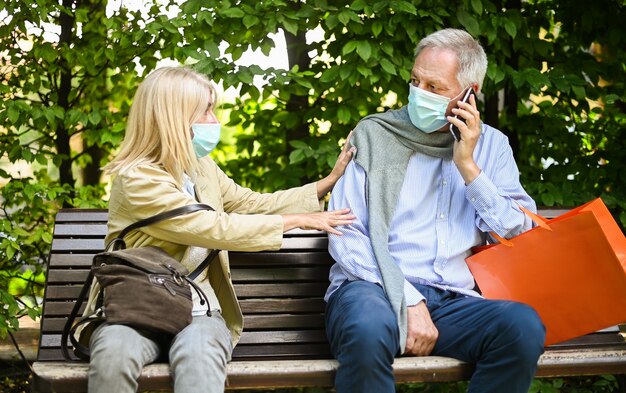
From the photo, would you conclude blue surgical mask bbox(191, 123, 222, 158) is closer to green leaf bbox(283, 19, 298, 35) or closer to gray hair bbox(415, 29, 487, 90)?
gray hair bbox(415, 29, 487, 90)

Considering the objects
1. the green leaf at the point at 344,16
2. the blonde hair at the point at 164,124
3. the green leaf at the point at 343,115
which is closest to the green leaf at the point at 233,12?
the green leaf at the point at 344,16

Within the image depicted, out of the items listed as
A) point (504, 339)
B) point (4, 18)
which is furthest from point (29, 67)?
point (504, 339)

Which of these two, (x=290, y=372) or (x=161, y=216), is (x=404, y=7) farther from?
(x=290, y=372)

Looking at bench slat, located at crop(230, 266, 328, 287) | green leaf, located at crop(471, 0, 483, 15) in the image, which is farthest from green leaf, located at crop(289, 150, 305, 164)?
green leaf, located at crop(471, 0, 483, 15)

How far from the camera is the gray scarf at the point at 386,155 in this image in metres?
3.64

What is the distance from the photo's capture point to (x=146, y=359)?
10.5 ft

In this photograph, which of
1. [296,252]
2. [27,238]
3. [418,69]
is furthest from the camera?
[27,238]

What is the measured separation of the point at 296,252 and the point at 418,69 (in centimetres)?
96

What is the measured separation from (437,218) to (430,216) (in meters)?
0.03

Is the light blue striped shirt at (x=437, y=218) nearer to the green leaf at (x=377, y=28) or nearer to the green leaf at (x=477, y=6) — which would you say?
the green leaf at (x=377, y=28)

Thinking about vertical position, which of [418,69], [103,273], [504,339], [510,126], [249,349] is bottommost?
[249,349]

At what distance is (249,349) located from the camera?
3.83 m

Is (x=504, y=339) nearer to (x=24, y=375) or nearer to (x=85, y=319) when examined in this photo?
(x=85, y=319)

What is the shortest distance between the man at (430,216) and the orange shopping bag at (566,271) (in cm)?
10
